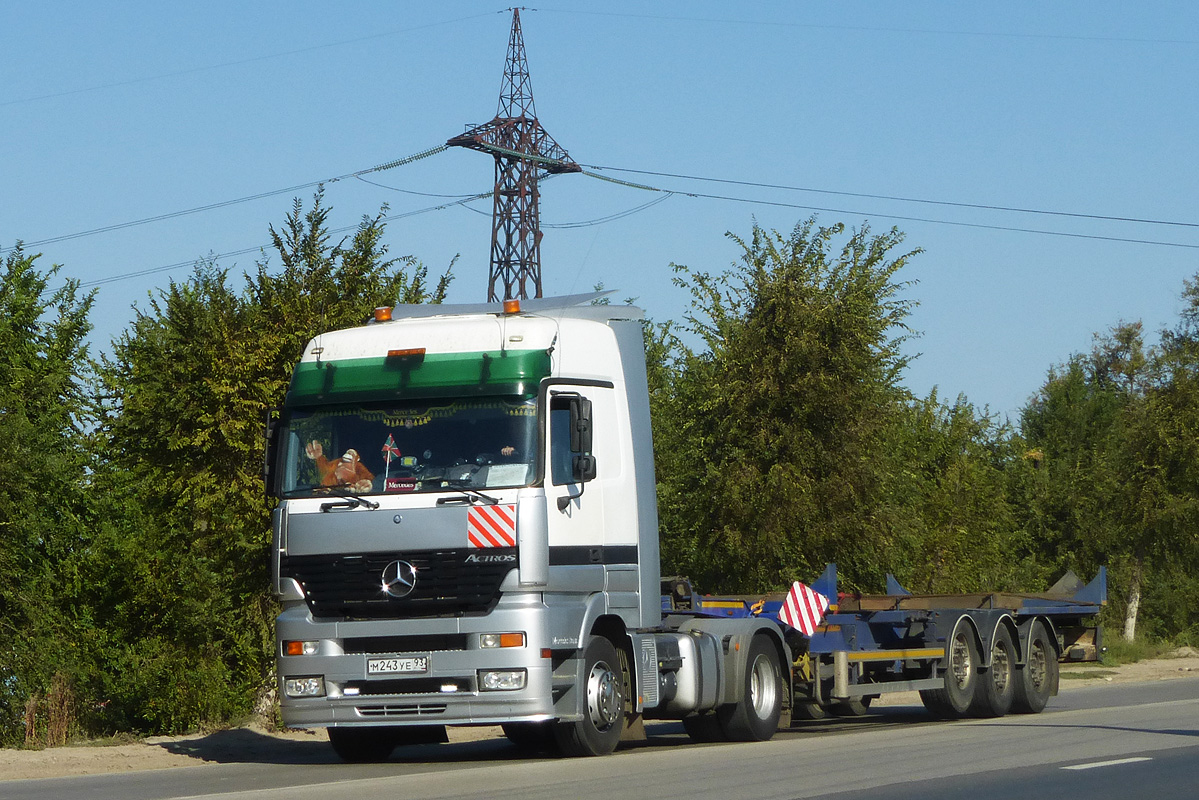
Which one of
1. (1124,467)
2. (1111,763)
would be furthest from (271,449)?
(1124,467)

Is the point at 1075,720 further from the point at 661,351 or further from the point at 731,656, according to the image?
the point at 661,351

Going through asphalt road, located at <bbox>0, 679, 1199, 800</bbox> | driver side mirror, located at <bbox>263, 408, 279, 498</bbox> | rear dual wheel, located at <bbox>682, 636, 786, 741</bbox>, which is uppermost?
driver side mirror, located at <bbox>263, 408, 279, 498</bbox>

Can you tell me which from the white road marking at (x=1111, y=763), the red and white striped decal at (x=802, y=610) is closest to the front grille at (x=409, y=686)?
the red and white striped decal at (x=802, y=610)

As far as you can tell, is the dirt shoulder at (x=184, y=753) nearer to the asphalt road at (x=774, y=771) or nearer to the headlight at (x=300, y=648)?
the asphalt road at (x=774, y=771)

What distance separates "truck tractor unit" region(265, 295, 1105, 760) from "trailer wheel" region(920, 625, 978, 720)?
3.69 m

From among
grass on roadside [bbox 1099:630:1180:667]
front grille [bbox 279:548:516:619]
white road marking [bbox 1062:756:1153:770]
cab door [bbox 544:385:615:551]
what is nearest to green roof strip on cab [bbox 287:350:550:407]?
cab door [bbox 544:385:615:551]

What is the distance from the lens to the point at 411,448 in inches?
469

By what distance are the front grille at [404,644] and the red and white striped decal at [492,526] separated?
0.78 metres

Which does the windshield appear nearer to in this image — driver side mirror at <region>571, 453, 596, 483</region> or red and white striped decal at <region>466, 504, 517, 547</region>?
red and white striped decal at <region>466, 504, 517, 547</region>

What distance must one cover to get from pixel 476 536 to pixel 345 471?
1.35m

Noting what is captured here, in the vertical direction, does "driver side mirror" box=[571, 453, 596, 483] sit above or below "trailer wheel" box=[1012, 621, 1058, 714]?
above

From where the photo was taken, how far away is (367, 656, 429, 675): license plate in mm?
11602

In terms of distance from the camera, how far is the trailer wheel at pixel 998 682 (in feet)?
55.3

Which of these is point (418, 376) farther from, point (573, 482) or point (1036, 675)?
point (1036, 675)
